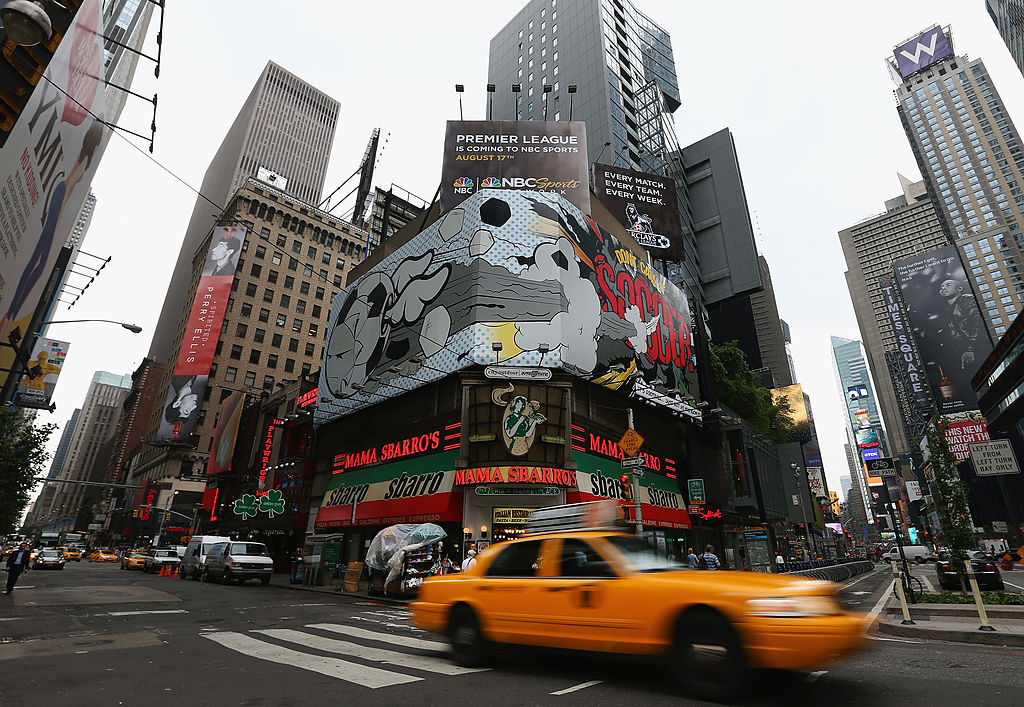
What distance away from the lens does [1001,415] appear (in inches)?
2729

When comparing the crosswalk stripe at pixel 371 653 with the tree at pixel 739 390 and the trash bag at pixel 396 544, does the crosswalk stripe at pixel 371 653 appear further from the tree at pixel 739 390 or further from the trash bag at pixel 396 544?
the tree at pixel 739 390

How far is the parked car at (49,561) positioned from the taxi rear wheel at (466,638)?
44202mm

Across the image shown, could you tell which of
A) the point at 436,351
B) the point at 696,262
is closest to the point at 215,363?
the point at 436,351

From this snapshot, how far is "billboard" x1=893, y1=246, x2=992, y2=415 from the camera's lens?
369 feet

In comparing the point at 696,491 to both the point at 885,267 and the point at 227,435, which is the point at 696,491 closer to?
the point at 227,435

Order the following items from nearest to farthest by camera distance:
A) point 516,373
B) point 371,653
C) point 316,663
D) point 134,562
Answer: point 316,663
point 371,653
point 516,373
point 134,562

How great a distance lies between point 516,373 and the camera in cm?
2392

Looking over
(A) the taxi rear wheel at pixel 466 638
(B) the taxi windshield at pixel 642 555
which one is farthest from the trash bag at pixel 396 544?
(B) the taxi windshield at pixel 642 555

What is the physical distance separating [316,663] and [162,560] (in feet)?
118

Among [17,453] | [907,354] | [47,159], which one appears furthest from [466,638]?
[907,354]

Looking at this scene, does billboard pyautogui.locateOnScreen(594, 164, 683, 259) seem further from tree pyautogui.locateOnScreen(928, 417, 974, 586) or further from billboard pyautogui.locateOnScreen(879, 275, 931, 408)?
billboard pyautogui.locateOnScreen(879, 275, 931, 408)

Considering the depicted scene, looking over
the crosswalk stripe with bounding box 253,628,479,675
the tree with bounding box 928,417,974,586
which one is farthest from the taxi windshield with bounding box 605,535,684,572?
the tree with bounding box 928,417,974,586

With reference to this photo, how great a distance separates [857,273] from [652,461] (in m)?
199

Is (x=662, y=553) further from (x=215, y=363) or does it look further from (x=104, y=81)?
(x=215, y=363)
